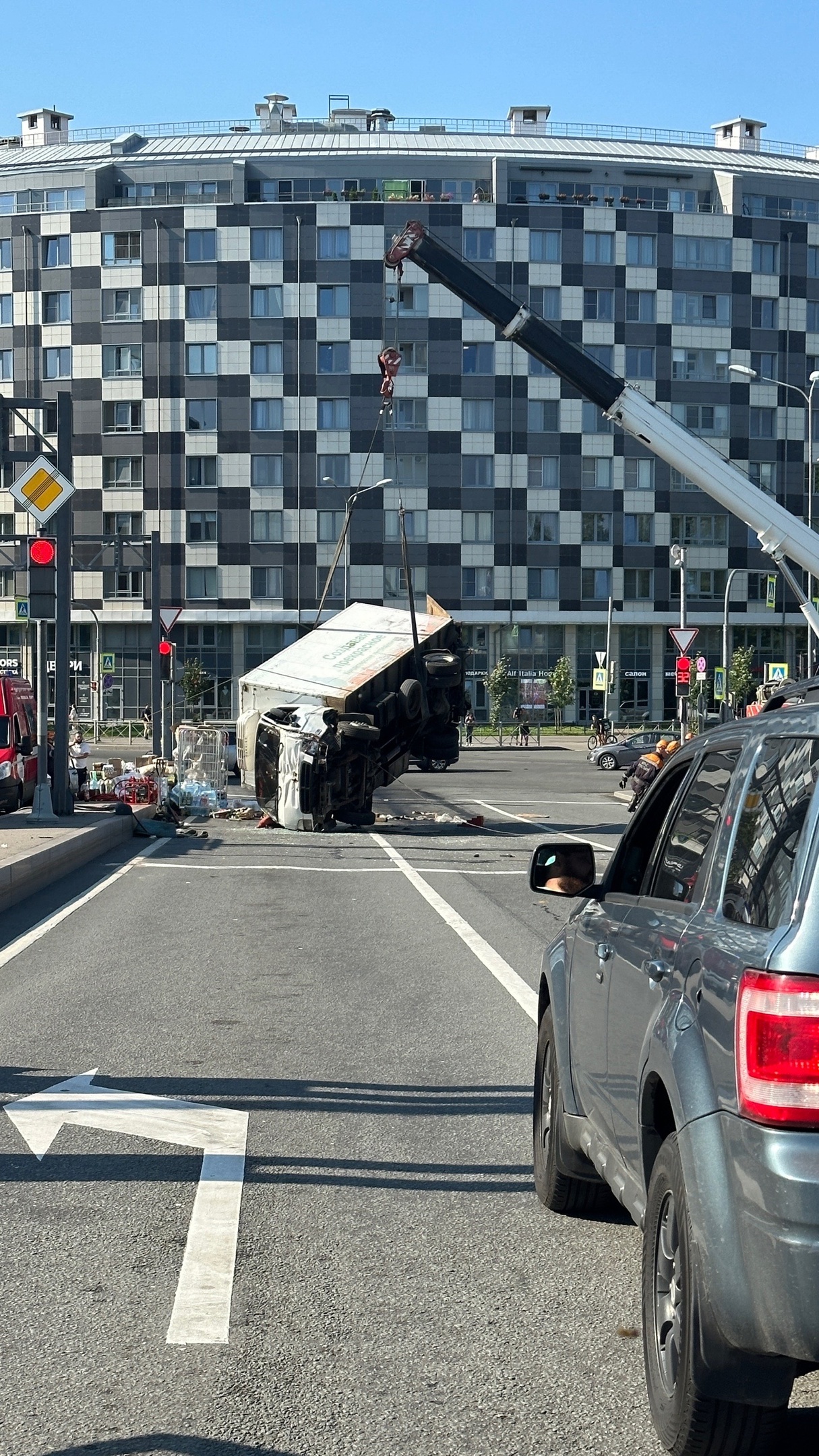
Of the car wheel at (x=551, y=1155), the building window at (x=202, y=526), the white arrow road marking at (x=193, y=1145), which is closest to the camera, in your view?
the white arrow road marking at (x=193, y=1145)

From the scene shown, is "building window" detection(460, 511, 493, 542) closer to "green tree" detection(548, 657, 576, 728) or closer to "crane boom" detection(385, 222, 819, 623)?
"green tree" detection(548, 657, 576, 728)

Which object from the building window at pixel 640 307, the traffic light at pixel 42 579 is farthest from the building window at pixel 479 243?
the traffic light at pixel 42 579

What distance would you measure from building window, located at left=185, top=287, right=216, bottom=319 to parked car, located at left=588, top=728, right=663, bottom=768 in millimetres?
36766

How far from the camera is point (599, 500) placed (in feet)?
257

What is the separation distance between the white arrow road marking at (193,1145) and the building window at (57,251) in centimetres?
7618

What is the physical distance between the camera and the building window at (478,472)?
252ft

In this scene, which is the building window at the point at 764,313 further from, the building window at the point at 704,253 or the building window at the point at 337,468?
the building window at the point at 337,468

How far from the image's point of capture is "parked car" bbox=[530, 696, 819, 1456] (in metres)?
3.05

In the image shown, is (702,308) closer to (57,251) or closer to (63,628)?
(57,251)

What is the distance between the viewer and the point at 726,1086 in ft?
10.6

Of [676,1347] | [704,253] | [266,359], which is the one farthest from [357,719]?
[704,253]

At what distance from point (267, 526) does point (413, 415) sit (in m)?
8.87

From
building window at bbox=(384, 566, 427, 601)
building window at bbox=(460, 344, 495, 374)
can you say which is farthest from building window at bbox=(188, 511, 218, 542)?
building window at bbox=(460, 344, 495, 374)

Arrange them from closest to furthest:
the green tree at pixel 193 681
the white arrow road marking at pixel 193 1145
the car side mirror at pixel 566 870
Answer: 1. the white arrow road marking at pixel 193 1145
2. the car side mirror at pixel 566 870
3. the green tree at pixel 193 681
